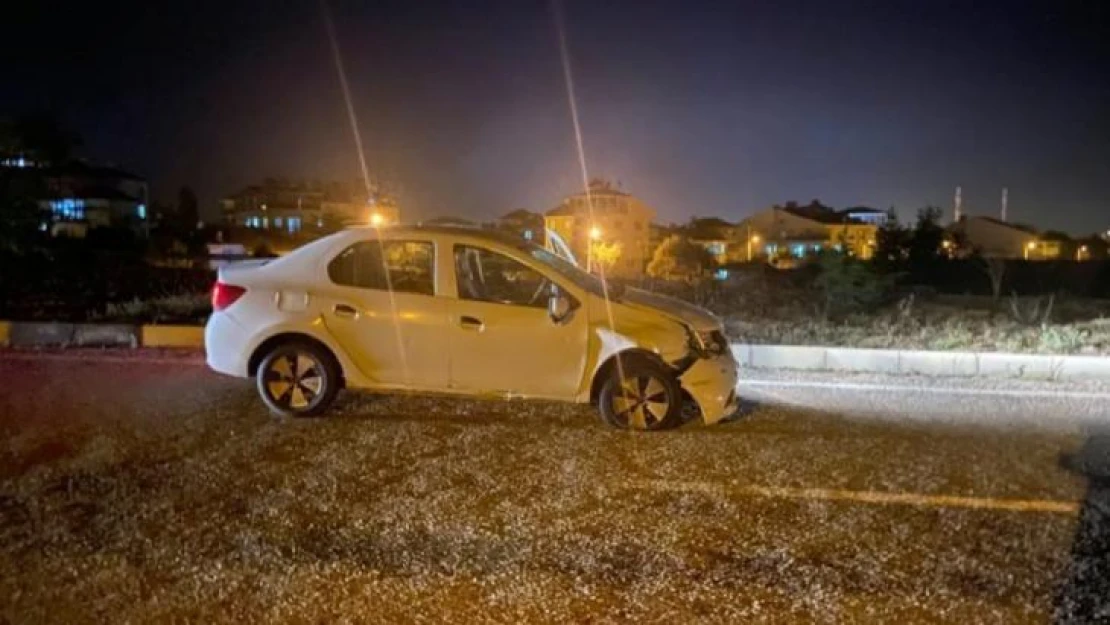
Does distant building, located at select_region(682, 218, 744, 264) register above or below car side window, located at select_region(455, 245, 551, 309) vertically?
above

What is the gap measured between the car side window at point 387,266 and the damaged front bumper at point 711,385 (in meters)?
2.05

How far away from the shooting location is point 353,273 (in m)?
7.40

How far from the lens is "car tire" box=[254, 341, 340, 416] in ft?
24.1

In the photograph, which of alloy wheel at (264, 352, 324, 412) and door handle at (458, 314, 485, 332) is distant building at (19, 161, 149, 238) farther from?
door handle at (458, 314, 485, 332)

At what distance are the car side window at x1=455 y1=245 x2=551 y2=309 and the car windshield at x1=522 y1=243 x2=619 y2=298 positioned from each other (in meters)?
0.17

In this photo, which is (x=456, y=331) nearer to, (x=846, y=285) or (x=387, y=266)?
(x=387, y=266)

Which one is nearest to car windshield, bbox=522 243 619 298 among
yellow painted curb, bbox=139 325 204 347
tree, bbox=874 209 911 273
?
yellow painted curb, bbox=139 325 204 347

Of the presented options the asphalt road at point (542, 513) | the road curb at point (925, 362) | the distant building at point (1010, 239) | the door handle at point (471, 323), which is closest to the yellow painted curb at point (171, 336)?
the asphalt road at point (542, 513)

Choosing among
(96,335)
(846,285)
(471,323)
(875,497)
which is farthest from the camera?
(846,285)

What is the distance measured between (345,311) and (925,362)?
6125 millimetres

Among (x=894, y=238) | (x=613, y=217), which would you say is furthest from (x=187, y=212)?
(x=894, y=238)

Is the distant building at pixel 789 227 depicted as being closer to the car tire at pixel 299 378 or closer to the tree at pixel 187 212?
the tree at pixel 187 212

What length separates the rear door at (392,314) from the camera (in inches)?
285

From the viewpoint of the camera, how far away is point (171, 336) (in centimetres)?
1126
